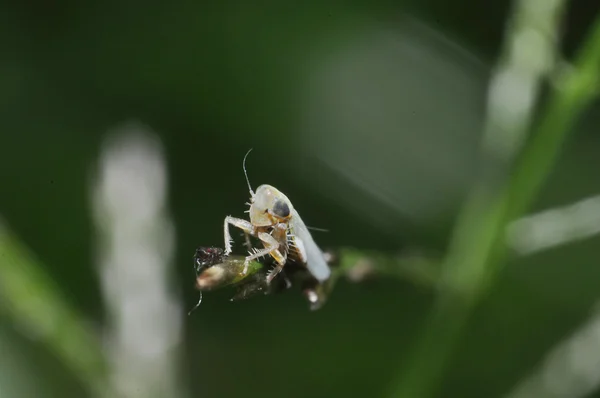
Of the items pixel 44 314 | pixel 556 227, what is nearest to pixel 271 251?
pixel 44 314

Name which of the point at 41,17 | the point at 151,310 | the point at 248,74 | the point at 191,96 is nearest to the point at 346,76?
the point at 248,74

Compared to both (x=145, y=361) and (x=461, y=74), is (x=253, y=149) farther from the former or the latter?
(x=145, y=361)

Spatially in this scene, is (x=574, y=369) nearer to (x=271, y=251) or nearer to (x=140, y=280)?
Result: (x=271, y=251)

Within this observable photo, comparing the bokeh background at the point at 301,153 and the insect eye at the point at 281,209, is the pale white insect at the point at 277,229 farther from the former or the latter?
the bokeh background at the point at 301,153

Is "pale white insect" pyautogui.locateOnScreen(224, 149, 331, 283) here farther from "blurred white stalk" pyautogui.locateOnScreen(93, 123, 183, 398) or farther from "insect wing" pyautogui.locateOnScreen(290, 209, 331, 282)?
"blurred white stalk" pyautogui.locateOnScreen(93, 123, 183, 398)

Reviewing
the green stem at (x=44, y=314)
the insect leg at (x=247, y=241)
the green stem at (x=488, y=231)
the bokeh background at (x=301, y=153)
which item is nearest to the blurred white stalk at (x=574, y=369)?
the green stem at (x=488, y=231)

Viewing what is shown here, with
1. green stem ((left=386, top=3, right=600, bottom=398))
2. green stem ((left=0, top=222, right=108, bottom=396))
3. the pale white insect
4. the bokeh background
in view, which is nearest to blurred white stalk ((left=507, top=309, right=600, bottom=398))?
green stem ((left=386, top=3, right=600, bottom=398))
